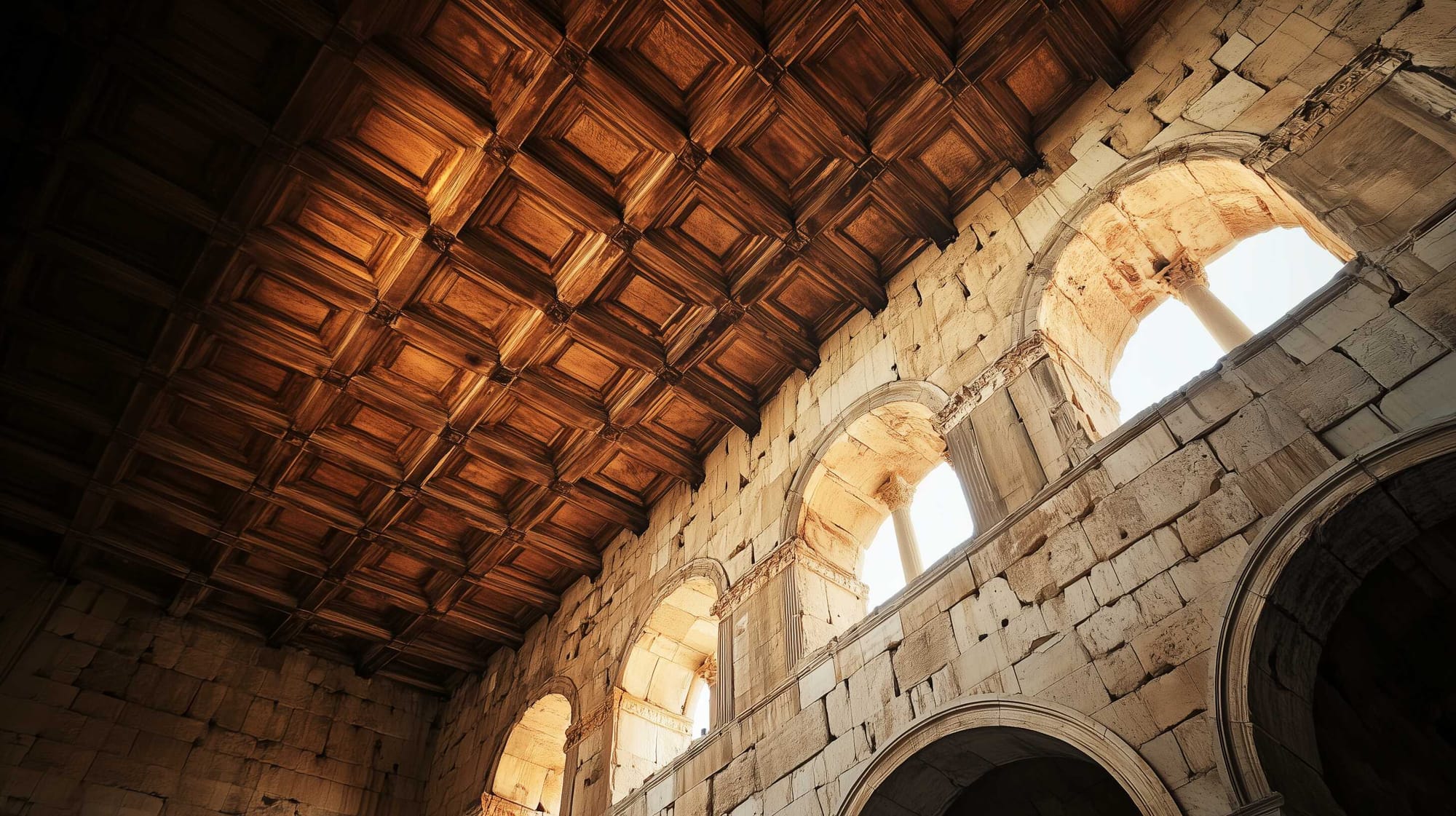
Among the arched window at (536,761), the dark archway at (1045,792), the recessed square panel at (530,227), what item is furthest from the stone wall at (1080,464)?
the recessed square panel at (530,227)

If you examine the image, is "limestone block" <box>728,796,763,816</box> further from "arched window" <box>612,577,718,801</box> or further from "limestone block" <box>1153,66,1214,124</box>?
"limestone block" <box>1153,66,1214,124</box>

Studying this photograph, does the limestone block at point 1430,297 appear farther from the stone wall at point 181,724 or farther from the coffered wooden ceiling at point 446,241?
the stone wall at point 181,724

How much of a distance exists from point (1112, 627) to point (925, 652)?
145cm

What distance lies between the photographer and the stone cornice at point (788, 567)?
→ 7.99 metres

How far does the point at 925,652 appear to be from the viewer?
6.02 m

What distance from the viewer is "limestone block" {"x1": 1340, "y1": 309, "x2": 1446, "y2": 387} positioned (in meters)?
4.39

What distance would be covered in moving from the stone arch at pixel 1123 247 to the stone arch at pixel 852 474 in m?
1.66

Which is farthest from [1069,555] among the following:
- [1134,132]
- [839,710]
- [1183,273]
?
[1134,132]

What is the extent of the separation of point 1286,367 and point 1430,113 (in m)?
1.74

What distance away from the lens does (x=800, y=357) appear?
954cm

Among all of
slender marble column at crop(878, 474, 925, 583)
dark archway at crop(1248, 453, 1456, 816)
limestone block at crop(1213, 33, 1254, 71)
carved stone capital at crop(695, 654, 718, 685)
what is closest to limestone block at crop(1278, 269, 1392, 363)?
dark archway at crop(1248, 453, 1456, 816)

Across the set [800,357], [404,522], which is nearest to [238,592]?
[404,522]

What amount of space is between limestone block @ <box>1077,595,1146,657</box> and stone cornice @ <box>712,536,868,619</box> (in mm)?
3193

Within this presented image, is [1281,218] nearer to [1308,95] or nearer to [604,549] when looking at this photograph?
[1308,95]
